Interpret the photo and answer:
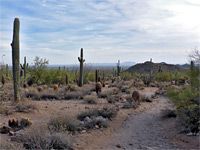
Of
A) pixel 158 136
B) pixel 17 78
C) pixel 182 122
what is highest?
pixel 17 78

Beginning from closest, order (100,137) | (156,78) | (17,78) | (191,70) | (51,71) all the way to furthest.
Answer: (100,137)
(191,70)
(17,78)
(51,71)
(156,78)

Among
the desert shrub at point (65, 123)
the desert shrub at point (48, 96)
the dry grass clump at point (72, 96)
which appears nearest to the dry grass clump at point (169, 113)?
the desert shrub at point (65, 123)

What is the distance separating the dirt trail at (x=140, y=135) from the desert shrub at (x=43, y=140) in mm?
891

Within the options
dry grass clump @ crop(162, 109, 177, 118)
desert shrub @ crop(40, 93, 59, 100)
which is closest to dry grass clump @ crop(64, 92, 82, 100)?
desert shrub @ crop(40, 93, 59, 100)

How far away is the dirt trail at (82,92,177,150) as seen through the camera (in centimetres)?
704

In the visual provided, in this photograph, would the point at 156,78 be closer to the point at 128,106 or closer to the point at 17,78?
the point at 128,106

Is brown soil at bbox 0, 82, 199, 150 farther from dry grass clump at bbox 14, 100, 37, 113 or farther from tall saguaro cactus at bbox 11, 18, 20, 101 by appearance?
tall saguaro cactus at bbox 11, 18, 20, 101

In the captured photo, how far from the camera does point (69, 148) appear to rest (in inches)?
251

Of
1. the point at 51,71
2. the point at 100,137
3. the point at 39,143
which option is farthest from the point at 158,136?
the point at 51,71

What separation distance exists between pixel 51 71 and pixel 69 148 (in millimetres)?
22915

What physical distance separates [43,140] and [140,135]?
12.5ft

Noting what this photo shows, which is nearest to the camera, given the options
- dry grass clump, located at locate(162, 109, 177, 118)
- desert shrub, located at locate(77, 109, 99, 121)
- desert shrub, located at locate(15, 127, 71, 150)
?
desert shrub, located at locate(15, 127, 71, 150)

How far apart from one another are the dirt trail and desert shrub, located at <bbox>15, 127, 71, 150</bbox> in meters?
0.89

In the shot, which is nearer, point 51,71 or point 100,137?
point 100,137
